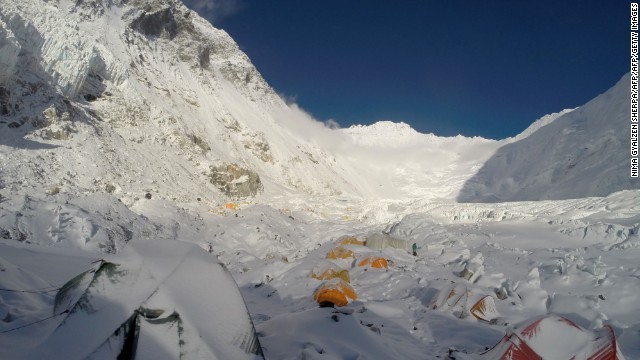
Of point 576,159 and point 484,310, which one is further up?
point 576,159

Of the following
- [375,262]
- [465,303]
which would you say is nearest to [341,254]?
[375,262]

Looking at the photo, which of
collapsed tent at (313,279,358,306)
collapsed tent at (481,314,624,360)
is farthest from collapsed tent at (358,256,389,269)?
collapsed tent at (481,314,624,360)

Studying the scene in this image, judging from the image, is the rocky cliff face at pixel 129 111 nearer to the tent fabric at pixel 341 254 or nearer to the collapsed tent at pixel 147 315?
the tent fabric at pixel 341 254

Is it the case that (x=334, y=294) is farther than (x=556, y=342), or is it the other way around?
(x=334, y=294)

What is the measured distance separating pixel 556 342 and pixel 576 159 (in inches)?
2157

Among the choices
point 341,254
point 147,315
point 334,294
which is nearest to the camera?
point 147,315

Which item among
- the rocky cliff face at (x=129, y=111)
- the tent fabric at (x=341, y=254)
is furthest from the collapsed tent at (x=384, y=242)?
the rocky cliff face at (x=129, y=111)

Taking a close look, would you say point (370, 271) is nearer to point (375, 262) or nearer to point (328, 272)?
point (375, 262)

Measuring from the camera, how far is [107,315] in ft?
13.9

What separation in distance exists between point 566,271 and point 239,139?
4487 cm

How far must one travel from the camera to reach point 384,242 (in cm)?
1825

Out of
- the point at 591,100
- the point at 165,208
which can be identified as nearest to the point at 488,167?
the point at 591,100

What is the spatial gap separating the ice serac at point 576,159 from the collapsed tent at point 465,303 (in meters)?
38.5

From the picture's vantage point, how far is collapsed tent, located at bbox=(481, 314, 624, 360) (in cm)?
526
